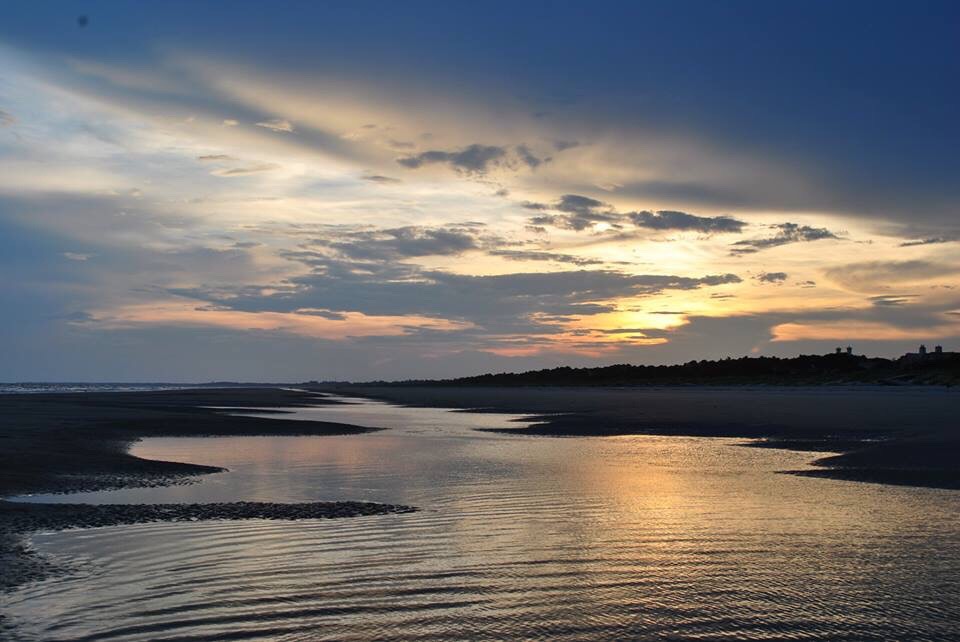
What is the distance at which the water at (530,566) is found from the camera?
851 centimetres

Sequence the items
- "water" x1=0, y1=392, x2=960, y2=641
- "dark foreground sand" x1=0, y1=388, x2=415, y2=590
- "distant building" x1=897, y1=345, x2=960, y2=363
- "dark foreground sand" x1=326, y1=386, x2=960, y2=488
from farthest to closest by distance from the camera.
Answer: "distant building" x1=897, y1=345, x2=960, y2=363
"dark foreground sand" x1=326, y1=386, x2=960, y2=488
"dark foreground sand" x1=0, y1=388, x2=415, y2=590
"water" x1=0, y1=392, x2=960, y2=641

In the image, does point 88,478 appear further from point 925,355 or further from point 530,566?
point 925,355

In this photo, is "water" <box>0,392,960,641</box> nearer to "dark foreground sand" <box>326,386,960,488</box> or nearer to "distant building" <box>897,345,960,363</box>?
"dark foreground sand" <box>326,386,960,488</box>

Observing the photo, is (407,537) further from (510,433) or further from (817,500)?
(510,433)

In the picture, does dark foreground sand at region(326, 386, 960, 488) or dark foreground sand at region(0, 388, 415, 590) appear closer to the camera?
dark foreground sand at region(0, 388, 415, 590)

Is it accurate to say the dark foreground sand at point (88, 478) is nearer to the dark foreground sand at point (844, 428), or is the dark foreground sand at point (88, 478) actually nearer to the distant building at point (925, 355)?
the dark foreground sand at point (844, 428)

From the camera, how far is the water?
8.51m

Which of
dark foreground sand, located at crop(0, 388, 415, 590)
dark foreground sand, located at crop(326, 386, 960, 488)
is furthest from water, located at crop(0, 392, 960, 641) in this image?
dark foreground sand, located at crop(326, 386, 960, 488)

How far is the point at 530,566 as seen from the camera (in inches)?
435

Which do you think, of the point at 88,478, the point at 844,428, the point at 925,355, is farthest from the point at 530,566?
the point at 925,355

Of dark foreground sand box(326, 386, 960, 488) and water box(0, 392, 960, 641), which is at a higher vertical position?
dark foreground sand box(326, 386, 960, 488)

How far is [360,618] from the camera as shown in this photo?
8.73 m

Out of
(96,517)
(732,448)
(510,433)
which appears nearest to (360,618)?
(96,517)

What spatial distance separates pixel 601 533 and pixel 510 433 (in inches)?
909
